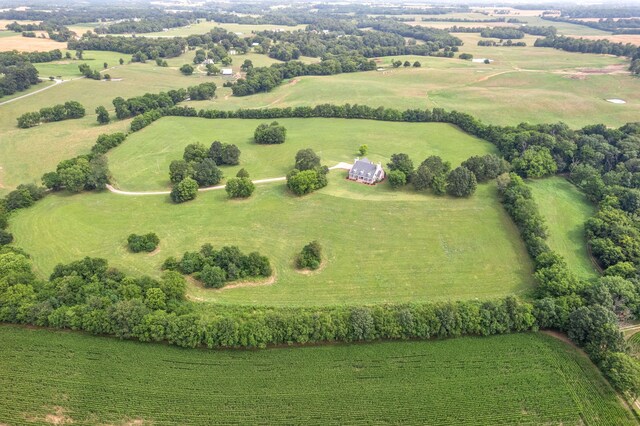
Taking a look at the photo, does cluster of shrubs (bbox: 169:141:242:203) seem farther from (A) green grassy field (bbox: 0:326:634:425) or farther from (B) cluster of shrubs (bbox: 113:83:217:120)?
(B) cluster of shrubs (bbox: 113:83:217:120)

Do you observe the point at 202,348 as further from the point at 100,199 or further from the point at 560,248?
the point at 560,248

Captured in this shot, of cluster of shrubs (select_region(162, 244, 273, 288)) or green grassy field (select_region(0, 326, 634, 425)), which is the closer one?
green grassy field (select_region(0, 326, 634, 425))

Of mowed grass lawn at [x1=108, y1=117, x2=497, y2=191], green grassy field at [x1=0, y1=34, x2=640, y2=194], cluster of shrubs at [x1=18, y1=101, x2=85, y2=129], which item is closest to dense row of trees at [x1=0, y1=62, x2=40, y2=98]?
green grassy field at [x1=0, y1=34, x2=640, y2=194]

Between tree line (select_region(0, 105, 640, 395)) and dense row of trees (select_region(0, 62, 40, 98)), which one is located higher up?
dense row of trees (select_region(0, 62, 40, 98))

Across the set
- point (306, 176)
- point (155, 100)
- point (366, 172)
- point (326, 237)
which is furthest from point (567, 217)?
point (155, 100)

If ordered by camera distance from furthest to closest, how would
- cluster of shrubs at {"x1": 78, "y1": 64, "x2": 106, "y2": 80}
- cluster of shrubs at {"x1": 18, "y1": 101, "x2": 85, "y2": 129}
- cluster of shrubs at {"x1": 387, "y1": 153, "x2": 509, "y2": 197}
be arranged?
cluster of shrubs at {"x1": 78, "y1": 64, "x2": 106, "y2": 80} < cluster of shrubs at {"x1": 18, "y1": 101, "x2": 85, "y2": 129} < cluster of shrubs at {"x1": 387, "y1": 153, "x2": 509, "y2": 197}

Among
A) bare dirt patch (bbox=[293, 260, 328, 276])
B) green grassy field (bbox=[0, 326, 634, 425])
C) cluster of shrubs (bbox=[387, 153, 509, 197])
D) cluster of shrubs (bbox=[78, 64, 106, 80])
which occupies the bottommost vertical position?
green grassy field (bbox=[0, 326, 634, 425])
